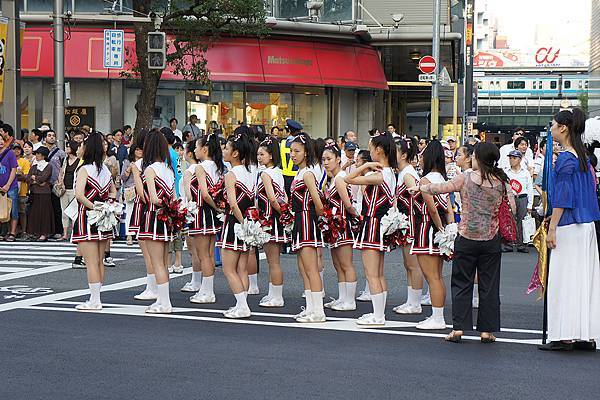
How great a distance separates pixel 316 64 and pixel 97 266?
21525 mm

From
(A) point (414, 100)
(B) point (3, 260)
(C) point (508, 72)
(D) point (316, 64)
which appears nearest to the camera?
(B) point (3, 260)

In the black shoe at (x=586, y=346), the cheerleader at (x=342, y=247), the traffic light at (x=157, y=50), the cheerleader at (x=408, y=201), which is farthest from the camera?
the traffic light at (x=157, y=50)

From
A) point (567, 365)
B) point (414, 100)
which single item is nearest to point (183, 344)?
point (567, 365)

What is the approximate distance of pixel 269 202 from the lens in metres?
11.2

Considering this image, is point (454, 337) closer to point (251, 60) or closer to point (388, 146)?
point (388, 146)

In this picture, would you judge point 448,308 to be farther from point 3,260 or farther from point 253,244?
point 3,260

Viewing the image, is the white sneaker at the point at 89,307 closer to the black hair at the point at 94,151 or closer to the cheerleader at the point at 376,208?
the black hair at the point at 94,151

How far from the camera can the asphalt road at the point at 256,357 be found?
24.6 feet

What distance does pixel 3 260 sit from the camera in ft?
53.2

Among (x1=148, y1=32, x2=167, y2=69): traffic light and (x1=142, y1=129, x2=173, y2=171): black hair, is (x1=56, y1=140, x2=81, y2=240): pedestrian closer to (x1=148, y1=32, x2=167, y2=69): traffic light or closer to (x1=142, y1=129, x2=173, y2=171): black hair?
(x1=148, y1=32, x2=167, y2=69): traffic light

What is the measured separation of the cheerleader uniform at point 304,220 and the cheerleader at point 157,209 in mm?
1527

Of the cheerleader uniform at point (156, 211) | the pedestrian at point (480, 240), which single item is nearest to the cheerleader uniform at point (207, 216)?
the cheerleader uniform at point (156, 211)

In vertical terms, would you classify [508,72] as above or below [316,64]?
above

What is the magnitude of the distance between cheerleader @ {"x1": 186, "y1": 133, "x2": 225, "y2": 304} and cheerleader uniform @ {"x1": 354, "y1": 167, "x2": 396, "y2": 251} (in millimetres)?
2152
